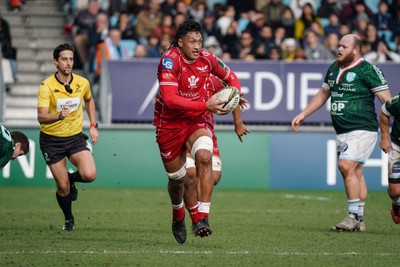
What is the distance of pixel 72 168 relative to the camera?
20328 mm

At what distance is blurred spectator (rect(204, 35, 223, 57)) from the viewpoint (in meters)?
22.6

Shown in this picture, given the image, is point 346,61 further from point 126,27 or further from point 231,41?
point 126,27

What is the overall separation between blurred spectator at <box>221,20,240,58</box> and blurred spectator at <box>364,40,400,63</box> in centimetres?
286

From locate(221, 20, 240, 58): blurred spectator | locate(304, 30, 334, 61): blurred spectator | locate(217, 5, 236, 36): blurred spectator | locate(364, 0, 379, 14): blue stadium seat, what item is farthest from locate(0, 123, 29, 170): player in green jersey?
locate(364, 0, 379, 14): blue stadium seat

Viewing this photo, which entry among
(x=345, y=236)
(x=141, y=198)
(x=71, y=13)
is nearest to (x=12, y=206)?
(x=141, y=198)

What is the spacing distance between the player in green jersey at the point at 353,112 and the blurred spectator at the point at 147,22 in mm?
10219

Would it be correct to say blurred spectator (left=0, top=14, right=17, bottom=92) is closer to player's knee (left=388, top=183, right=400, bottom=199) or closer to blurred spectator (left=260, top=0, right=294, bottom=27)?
blurred spectator (left=260, top=0, right=294, bottom=27)

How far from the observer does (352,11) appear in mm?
25375

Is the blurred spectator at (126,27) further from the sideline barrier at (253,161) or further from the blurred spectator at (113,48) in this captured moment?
the sideline barrier at (253,161)

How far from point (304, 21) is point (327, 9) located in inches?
53.6

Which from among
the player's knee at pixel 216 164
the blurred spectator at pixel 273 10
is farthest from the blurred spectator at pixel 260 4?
the player's knee at pixel 216 164

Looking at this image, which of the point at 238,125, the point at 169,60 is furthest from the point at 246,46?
the point at 169,60

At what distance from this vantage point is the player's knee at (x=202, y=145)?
10.9 metres

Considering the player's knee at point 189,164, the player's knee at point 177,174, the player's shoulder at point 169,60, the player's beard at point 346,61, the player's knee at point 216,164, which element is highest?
the player's shoulder at point 169,60
